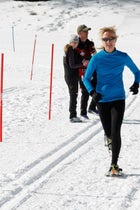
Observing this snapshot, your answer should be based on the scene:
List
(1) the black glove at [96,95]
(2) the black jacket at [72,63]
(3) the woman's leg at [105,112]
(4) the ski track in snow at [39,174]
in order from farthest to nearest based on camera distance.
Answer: (2) the black jacket at [72,63] → (3) the woman's leg at [105,112] → (1) the black glove at [96,95] → (4) the ski track in snow at [39,174]

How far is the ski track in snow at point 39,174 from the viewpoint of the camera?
5414 mm

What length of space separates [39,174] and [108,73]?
57.9 inches

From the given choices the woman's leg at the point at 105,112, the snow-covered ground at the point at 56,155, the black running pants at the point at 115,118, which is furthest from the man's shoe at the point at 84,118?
the black running pants at the point at 115,118

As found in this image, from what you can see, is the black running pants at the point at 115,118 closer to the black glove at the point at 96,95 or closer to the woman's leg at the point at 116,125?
the woman's leg at the point at 116,125

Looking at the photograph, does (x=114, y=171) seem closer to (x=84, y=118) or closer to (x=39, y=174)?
(x=39, y=174)

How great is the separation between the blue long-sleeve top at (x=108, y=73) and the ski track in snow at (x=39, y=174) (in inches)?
39.6

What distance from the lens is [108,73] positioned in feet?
20.1

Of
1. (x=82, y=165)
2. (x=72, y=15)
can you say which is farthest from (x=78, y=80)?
(x=72, y=15)

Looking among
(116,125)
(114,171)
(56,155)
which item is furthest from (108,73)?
(56,155)

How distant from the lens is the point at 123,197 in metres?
5.46

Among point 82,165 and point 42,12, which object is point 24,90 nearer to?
point 82,165

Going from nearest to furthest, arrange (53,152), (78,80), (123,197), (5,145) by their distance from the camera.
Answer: (123,197)
(53,152)
(5,145)
(78,80)

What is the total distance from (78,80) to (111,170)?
3839 mm

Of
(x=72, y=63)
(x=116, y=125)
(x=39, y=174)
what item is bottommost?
(x=39, y=174)
